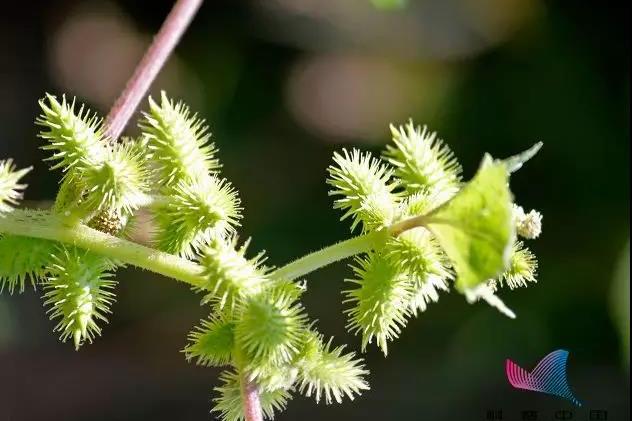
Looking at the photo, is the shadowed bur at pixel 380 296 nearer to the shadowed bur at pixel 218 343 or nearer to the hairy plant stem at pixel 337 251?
the hairy plant stem at pixel 337 251

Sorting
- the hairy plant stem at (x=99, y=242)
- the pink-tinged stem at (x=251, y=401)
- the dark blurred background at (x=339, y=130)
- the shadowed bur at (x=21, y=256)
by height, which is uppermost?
the dark blurred background at (x=339, y=130)

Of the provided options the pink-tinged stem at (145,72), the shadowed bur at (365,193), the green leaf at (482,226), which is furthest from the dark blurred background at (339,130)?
the green leaf at (482,226)

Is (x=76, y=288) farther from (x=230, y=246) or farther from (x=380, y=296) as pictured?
(x=380, y=296)

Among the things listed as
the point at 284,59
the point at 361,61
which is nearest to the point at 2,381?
the point at 284,59

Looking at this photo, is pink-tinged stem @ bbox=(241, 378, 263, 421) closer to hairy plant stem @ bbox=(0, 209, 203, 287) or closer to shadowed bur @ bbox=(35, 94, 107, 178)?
hairy plant stem @ bbox=(0, 209, 203, 287)

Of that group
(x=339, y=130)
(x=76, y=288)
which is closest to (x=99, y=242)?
(x=76, y=288)

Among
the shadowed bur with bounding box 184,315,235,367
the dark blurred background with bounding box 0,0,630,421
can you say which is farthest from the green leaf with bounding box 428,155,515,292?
the dark blurred background with bounding box 0,0,630,421
